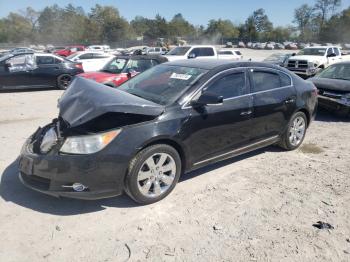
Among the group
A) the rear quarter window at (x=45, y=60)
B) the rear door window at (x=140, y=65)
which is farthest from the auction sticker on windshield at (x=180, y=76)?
the rear quarter window at (x=45, y=60)

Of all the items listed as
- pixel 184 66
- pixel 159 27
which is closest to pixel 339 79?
pixel 184 66

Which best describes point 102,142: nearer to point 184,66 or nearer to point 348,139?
point 184,66

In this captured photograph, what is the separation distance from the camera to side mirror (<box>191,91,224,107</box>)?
13.3 ft

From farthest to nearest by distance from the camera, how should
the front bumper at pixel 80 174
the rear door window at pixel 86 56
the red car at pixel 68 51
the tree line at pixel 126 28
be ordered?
the tree line at pixel 126 28 → the red car at pixel 68 51 → the rear door window at pixel 86 56 → the front bumper at pixel 80 174

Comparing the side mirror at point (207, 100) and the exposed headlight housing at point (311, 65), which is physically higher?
the side mirror at point (207, 100)

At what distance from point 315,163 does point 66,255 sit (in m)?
3.94

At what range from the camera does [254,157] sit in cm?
551

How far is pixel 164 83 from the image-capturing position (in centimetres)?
464

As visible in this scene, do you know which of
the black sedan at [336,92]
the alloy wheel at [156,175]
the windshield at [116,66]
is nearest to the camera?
the alloy wheel at [156,175]

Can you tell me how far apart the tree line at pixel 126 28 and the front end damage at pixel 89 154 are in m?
72.4

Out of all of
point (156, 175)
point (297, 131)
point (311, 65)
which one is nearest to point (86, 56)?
point (311, 65)

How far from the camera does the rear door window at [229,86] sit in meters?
4.48

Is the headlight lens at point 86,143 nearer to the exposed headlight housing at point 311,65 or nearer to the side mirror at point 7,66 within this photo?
the side mirror at point 7,66

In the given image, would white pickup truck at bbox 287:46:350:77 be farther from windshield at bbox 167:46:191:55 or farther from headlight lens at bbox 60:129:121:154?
headlight lens at bbox 60:129:121:154
